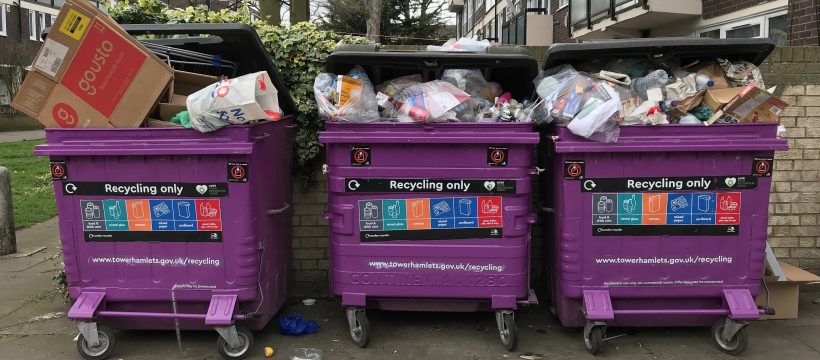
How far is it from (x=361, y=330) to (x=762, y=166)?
2.44 meters

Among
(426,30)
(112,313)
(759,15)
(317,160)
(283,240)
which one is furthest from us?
(426,30)

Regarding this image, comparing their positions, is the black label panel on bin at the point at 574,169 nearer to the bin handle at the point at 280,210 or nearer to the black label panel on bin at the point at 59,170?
the bin handle at the point at 280,210

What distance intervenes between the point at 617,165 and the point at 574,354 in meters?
1.11

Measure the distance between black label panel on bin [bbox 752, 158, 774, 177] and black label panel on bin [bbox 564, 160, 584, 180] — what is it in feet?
3.12

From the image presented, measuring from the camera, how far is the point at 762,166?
3.48 meters

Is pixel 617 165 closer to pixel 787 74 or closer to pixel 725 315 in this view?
pixel 725 315

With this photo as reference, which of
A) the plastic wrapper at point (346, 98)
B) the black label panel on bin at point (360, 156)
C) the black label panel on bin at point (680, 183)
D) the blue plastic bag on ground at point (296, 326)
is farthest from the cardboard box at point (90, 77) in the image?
the black label panel on bin at point (680, 183)

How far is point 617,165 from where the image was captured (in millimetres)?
3488

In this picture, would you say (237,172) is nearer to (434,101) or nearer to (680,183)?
(434,101)

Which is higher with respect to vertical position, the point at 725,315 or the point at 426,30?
the point at 426,30

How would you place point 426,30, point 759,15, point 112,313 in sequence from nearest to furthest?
point 112,313 → point 759,15 → point 426,30

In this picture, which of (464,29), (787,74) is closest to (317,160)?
(787,74)

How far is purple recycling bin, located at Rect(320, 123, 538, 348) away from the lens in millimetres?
3531

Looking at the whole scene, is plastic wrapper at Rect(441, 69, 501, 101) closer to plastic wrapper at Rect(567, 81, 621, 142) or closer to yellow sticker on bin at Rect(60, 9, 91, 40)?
plastic wrapper at Rect(567, 81, 621, 142)
